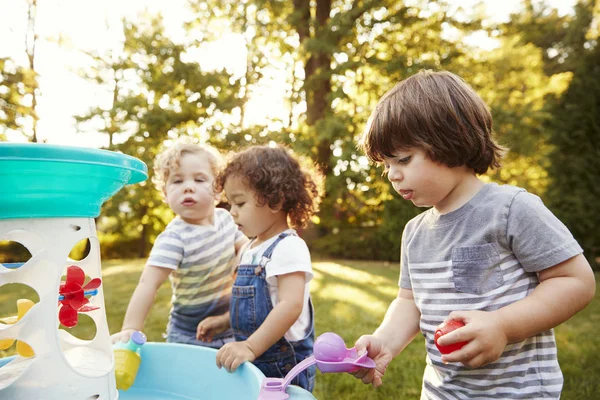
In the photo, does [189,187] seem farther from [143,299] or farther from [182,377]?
[182,377]

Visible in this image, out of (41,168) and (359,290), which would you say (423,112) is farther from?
(359,290)

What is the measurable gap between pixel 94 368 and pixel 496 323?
89 centimetres

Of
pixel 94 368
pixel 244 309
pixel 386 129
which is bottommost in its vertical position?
pixel 244 309

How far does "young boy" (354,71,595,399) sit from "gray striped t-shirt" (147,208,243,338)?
38.7 inches

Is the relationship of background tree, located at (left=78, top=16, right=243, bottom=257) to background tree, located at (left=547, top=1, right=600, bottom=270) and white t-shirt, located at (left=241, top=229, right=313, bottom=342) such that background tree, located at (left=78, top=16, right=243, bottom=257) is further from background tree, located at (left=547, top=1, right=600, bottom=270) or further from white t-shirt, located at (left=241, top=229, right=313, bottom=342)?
white t-shirt, located at (left=241, top=229, right=313, bottom=342)

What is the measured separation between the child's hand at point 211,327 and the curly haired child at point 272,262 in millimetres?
200

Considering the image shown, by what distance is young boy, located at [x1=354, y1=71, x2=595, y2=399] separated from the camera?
3.45ft

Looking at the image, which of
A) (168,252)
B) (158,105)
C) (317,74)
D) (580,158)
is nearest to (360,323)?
(168,252)

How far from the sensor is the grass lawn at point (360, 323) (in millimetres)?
2570

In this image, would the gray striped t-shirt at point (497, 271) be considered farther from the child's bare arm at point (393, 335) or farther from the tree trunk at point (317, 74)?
the tree trunk at point (317, 74)

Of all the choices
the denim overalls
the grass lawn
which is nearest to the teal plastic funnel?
the denim overalls

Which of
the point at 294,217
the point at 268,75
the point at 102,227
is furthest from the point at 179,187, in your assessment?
the point at 102,227

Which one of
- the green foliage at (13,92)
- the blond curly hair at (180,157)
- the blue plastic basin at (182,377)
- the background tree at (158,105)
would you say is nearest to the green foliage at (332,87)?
the background tree at (158,105)

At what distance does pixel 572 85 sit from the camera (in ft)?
28.1
